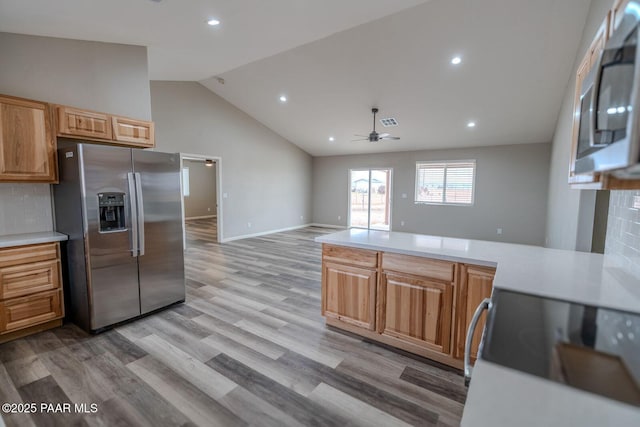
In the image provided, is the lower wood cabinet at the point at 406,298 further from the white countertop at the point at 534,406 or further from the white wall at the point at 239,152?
the white wall at the point at 239,152

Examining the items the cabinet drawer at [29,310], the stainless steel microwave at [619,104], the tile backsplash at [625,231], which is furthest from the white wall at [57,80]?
the tile backsplash at [625,231]

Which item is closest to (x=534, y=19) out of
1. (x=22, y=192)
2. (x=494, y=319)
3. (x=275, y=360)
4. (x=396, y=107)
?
(x=396, y=107)

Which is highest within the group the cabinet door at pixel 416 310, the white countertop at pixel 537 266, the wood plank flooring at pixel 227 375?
the white countertop at pixel 537 266

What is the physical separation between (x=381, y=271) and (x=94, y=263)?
2658mm

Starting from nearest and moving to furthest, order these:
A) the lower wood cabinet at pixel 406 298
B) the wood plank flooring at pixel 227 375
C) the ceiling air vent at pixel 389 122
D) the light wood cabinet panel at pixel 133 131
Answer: the wood plank flooring at pixel 227 375 → the lower wood cabinet at pixel 406 298 → the light wood cabinet panel at pixel 133 131 → the ceiling air vent at pixel 389 122

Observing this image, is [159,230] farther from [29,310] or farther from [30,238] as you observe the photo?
[29,310]

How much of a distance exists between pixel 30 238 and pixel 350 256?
297cm

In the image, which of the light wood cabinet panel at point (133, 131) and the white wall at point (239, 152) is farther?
the white wall at point (239, 152)

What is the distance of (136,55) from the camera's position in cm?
348

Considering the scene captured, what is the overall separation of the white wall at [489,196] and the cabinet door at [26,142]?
760 centimetres

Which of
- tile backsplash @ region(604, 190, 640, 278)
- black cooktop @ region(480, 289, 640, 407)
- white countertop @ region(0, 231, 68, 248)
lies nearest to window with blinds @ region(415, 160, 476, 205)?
tile backsplash @ region(604, 190, 640, 278)

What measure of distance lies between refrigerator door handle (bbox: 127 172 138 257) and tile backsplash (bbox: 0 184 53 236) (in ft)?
3.09

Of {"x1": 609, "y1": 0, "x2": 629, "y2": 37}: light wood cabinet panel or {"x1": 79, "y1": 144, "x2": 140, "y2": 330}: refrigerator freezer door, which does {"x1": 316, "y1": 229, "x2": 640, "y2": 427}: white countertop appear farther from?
{"x1": 79, "y1": 144, "x2": 140, "y2": 330}: refrigerator freezer door

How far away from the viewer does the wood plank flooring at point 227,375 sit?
181 cm
